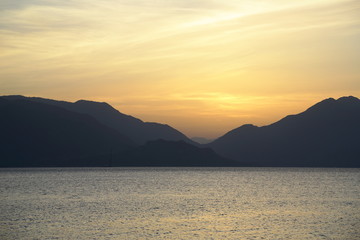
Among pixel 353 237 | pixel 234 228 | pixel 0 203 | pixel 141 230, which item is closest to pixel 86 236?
pixel 141 230

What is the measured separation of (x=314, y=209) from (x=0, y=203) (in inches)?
2299

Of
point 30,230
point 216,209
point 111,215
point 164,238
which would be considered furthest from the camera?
point 216,209

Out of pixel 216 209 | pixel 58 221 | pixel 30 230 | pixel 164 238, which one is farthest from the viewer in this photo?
pixel 216 209

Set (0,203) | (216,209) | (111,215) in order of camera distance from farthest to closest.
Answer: (0,203) < (216,209) < (111,215)

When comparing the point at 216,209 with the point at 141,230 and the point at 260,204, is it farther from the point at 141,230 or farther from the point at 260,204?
the point at 141,230

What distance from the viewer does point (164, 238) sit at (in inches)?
2217

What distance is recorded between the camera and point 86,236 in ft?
188

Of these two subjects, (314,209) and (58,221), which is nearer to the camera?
(58,221)

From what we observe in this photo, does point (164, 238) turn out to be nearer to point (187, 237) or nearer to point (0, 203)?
point (187, 237)

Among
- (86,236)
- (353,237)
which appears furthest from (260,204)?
(86,236)

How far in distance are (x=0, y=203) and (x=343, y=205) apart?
66.1m

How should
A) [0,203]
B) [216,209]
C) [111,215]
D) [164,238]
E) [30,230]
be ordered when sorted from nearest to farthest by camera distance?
[164,238] → [30,230] → [111,215] → [216,209] → [0,203]

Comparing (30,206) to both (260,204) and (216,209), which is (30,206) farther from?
(260,204)

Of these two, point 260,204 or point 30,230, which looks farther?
point 260,204
